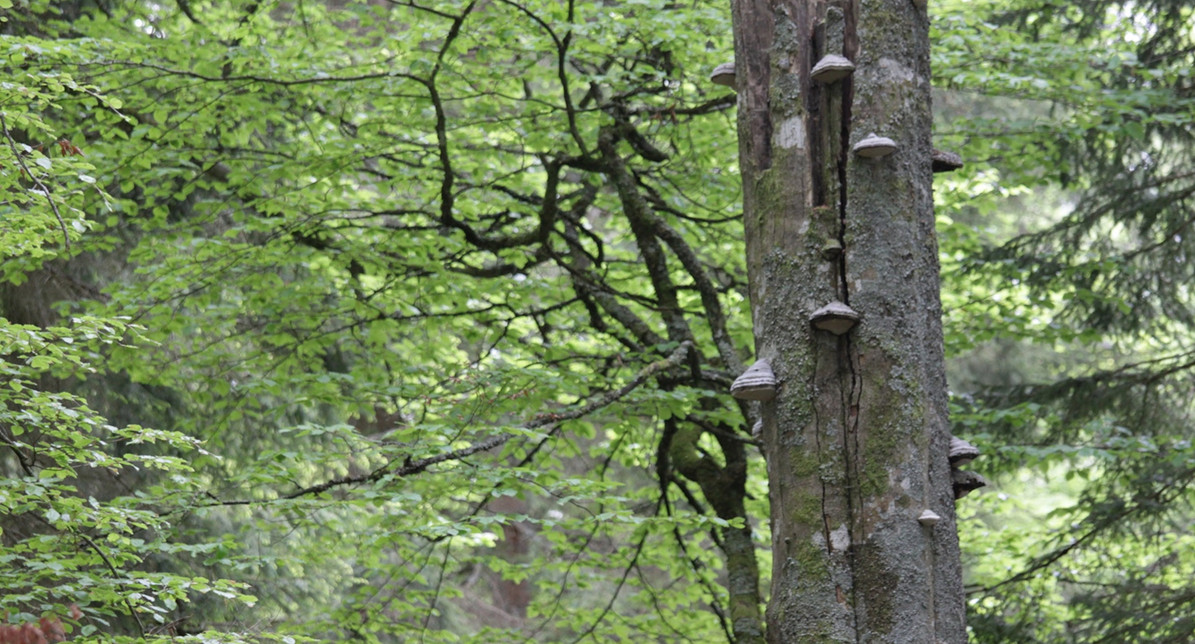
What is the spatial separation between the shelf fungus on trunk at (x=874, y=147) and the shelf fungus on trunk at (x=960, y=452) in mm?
777

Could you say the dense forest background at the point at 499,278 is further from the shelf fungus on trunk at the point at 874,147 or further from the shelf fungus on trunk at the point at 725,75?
the shelf fungus on trunk at the point at 874,147

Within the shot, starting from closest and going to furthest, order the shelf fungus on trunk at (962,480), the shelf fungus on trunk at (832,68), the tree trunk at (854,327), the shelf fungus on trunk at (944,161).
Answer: the tree trunk at (854,327) → the shelf fungus on trunk at (962,480) → the shelf fungus on trunk at (832,68) → the shelf fungus on trunk at (944,161)

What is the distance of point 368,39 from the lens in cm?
653

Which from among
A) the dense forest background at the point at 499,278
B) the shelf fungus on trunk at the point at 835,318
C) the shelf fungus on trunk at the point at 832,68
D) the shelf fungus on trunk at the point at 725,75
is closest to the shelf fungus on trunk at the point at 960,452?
the shelf fungus on trunk at the point at 835,318

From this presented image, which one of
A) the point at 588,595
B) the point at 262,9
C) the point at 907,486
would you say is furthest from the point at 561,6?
the point at 588,595

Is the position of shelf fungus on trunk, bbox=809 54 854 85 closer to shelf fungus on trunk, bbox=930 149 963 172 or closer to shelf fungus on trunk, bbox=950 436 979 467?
shelf fungus on trunk, bbox=930 149 963 172

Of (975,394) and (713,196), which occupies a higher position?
(713,196)

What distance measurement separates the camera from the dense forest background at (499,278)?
5.41m

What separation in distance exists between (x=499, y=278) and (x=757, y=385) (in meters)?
4.43

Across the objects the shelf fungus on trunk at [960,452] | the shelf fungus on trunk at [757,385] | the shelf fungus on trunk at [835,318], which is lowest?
the shelf fungus on trunk at [960,452]

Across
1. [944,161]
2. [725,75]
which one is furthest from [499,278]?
[944,161]

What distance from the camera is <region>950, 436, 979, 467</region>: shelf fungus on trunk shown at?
8.69ft

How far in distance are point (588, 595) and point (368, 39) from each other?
997 cm

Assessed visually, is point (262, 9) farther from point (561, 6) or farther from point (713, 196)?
point (713, 196)
